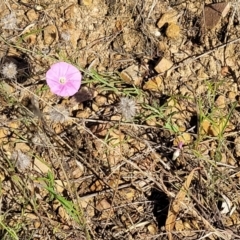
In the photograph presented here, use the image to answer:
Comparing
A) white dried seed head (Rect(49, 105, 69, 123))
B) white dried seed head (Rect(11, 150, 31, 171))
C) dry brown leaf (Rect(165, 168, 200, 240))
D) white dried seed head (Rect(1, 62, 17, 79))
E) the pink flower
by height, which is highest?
the pink flower

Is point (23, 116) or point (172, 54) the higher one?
point (172, 54)


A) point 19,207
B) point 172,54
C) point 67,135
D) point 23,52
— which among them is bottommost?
point 19,207

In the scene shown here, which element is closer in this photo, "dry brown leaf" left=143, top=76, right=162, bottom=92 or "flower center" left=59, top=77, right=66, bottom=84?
"flower center" left=59, top=77, right=66, bottom=84

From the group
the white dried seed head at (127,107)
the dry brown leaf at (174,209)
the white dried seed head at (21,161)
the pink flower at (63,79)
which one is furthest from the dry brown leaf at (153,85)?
the white dried seed head at (21,161)

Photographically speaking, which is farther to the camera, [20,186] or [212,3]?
[212,3]

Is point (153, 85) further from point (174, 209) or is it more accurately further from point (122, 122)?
point (174, 209)

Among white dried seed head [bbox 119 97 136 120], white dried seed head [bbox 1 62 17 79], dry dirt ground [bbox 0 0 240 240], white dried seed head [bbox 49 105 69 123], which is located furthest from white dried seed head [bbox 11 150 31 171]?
white dried seed head [bbox 119 97 136 120]

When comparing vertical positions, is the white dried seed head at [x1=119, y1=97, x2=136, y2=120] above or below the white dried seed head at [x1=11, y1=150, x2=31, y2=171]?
above

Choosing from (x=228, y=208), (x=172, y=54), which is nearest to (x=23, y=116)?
(x=172, y=54)

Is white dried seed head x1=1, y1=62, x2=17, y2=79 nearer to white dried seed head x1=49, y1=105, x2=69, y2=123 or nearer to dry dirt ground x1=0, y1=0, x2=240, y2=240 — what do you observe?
dry dirt ground x1=0, y1=0, x2=240, y2=240

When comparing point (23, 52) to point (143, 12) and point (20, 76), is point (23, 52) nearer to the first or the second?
point (20, 76)
